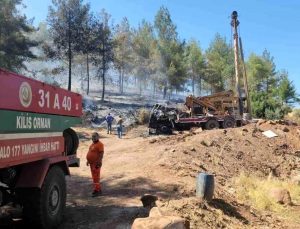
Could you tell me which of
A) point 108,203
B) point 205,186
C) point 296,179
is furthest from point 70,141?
point 296,179

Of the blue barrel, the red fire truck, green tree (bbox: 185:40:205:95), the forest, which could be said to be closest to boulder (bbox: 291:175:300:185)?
the blue barrel

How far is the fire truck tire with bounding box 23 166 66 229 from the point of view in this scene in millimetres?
7617

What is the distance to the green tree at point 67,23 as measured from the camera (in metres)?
40.0

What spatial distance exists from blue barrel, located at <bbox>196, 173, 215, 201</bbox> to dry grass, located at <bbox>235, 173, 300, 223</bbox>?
8.81 feet

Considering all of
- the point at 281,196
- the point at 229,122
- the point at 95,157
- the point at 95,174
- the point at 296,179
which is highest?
the point at 229,122

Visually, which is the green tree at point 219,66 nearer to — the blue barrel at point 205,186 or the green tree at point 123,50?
→ the green tree at point 123,50

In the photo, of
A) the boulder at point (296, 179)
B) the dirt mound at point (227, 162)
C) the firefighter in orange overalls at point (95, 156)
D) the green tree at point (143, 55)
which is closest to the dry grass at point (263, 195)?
the dirt mound at point (227, 162)

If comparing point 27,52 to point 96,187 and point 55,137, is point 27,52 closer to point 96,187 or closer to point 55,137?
point 96,187

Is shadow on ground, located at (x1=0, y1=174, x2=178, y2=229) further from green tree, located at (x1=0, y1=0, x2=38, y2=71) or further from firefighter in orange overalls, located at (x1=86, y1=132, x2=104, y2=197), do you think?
green tree, located at (x1=0, y1=0, x2=38, y2=71)

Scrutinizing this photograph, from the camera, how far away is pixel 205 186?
11109 millimetres

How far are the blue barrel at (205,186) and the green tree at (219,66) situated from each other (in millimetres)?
49770

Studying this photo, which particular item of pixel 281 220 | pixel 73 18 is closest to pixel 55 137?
pixel 281 220

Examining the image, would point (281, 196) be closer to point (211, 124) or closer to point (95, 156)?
point (95, 156)

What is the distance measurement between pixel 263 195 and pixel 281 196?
0.60 meters
